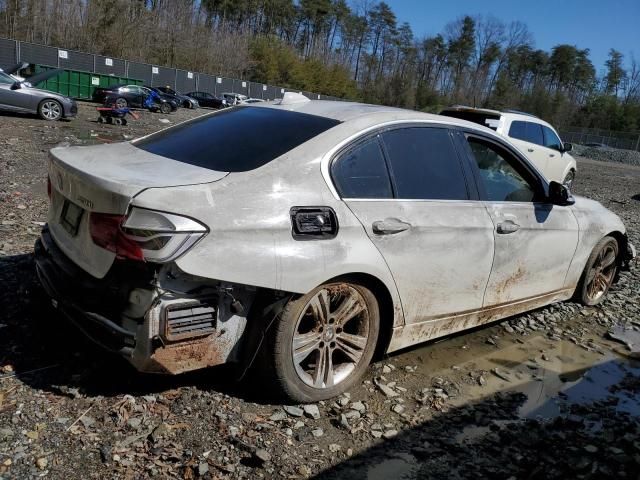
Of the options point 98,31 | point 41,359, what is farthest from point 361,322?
point 98,31

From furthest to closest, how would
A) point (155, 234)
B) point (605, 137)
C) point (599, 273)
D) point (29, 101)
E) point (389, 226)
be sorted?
point (605, 137) → point (29, 101) → point (599, 273) → point (389, 226) → point (155, 234)

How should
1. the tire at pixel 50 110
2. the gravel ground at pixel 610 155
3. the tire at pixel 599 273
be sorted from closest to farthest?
the tire at pixel 599 273 < the tire at pixel 50 110 < the gravel ground at pixel 610 155

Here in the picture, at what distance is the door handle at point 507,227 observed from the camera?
3.99 metres

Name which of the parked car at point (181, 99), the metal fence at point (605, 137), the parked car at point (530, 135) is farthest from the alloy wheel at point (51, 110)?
the metal fence at point (605, 137)

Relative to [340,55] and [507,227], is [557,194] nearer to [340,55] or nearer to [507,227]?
[507,227]

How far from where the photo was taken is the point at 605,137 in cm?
6275

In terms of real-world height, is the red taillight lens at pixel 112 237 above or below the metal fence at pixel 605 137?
above

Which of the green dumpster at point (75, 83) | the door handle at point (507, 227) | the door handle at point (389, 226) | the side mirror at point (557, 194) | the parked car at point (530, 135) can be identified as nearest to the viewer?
the door handle at point (389, 226)

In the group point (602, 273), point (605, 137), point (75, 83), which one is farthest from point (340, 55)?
point (602, 273)

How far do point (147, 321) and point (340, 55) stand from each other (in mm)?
100150

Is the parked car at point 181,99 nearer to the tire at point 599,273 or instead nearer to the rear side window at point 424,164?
the tire at point 599,273

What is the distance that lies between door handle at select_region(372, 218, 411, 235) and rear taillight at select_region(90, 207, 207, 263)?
1.04 m

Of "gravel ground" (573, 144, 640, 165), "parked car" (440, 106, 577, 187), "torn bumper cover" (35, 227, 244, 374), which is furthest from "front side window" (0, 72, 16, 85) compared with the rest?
"gravel ground" (573, 144, 640, 165)

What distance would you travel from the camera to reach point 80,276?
9.75 feet
